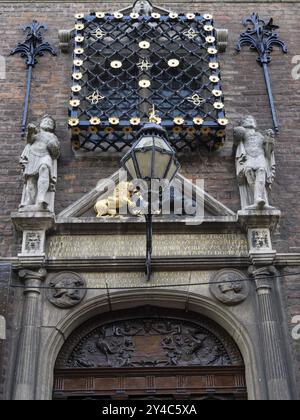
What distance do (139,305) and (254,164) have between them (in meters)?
2.54

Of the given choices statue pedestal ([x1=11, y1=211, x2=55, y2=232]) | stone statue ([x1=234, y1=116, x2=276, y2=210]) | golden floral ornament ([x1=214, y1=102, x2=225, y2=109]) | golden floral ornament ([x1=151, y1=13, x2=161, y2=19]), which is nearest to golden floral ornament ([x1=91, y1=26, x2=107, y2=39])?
golden floral ornament ([x1=151, y1=13, x2=161, y2=19])

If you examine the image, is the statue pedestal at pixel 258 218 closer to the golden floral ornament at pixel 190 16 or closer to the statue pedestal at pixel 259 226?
the statue pedestal at pixel 259 226

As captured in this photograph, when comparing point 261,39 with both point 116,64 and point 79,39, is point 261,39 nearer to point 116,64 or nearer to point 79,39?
point 116,64

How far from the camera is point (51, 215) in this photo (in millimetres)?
9164

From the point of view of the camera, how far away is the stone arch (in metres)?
8.30

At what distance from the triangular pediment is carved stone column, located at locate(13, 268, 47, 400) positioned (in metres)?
0.96

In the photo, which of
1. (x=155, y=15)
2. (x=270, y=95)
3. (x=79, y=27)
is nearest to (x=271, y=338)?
(x=270, y=95)

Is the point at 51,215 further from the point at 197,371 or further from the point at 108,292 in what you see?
the point at 197,371

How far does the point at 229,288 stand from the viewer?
8.88m

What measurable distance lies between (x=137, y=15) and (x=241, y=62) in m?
1.97

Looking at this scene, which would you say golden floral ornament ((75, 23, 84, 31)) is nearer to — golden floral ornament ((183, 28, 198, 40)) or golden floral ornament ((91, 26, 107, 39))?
golden floral ornament ((91, 26, 107, 39))

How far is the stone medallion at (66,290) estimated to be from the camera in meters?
8.78

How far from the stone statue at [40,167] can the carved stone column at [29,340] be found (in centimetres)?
97

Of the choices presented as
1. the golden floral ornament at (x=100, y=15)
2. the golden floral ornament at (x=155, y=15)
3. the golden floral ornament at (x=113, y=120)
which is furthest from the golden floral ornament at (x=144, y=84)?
the golden floral ornament at (x=100, y=15)
